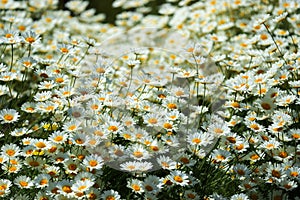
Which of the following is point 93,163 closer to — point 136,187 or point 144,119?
point 136,187

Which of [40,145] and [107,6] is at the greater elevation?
[40,145]

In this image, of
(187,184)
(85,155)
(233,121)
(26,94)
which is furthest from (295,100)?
(26,94)

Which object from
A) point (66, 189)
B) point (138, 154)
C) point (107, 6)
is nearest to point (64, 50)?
point (138, 154)

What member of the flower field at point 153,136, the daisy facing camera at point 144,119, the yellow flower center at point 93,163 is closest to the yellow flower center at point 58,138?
the flower field at point 153,136

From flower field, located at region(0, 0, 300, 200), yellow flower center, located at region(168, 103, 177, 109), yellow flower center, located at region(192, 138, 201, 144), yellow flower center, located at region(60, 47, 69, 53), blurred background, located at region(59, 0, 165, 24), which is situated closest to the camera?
flower field, located at region(0, 0, 300, 200)

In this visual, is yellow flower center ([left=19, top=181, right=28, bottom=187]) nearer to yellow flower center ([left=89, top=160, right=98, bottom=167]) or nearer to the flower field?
the flower field

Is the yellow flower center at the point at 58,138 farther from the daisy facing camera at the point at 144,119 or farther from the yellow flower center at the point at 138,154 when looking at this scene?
the yellow flower center at the point at 138,154

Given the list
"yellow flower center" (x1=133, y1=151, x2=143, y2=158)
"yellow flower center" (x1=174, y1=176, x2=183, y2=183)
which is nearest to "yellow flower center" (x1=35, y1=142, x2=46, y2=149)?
"yellow flower center" (x1=133, y1=151, x2=143, y2=158)

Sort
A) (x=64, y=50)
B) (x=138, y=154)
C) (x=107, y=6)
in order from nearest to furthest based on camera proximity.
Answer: (x=138, y=154) < (x=64, y=50) < (x=107, y=6)

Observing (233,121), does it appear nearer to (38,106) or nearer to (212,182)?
(212,182)

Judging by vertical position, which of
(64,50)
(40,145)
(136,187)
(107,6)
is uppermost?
(64,50)

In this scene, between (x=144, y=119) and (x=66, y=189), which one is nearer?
(x=66, y=189)

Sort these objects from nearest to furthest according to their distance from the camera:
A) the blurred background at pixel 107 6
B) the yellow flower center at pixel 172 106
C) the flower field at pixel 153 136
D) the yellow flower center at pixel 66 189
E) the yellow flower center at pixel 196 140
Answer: the yellow flower center at pixel 66 189
the flower field at pixel 153 136
the yellow flower center at pixel 196 140
the yellow flower center at pixel 172 106
the blurred background at pixel 107 6
